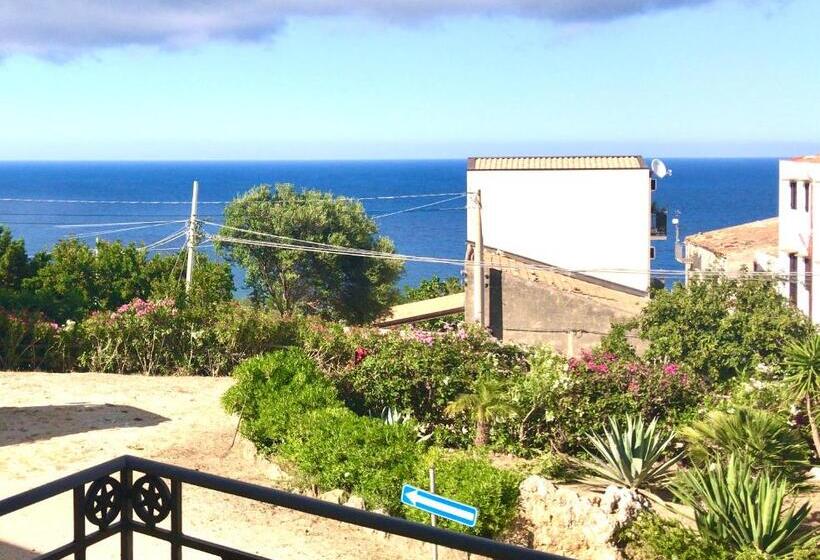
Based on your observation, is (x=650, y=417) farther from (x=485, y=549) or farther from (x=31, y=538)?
(x=485, y=549)

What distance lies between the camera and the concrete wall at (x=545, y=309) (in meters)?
32.0

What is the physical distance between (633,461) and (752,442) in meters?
1.36

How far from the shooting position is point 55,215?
148 m

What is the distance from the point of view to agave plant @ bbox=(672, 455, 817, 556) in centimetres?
842

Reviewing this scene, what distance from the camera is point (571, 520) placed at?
9.28 meters

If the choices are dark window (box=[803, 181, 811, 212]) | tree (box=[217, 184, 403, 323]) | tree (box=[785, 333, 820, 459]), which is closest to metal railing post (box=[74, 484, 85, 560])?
tree (box=[785, 333, 820, 459])

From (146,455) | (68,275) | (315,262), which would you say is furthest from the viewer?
(315,262)

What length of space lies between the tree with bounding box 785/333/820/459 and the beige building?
23472mm

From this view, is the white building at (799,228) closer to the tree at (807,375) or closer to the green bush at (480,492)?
the tree at (807,375)

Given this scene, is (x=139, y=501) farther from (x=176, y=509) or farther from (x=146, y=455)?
(x=146, y=455)

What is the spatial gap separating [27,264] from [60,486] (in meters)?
24.4

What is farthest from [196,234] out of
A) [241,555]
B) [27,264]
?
[241,555]

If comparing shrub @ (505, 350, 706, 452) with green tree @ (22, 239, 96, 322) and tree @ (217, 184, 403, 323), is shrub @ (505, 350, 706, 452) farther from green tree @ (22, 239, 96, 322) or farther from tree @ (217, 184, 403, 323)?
tree @ (217, 184, 403, 323)

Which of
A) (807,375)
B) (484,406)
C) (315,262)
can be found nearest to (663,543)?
(484,406)
